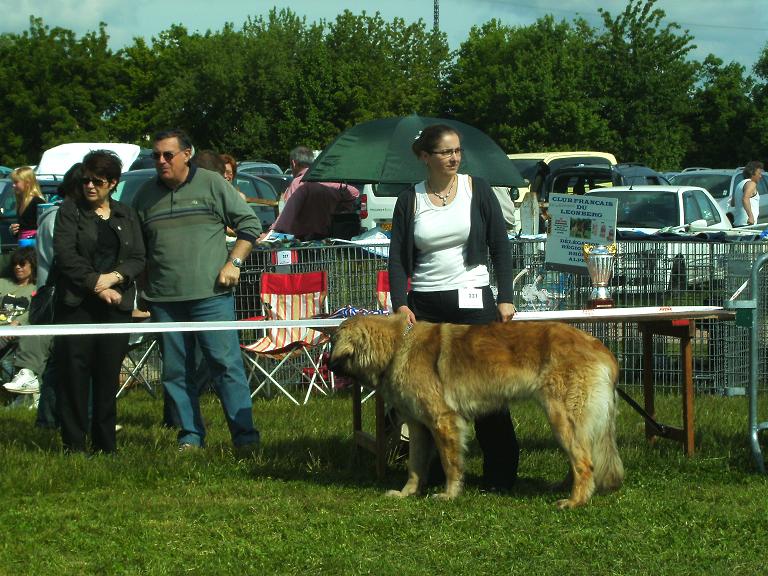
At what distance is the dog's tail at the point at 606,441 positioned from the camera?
Result: 17.9ft

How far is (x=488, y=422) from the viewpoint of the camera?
5961mm

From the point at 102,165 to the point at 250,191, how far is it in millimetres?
14371

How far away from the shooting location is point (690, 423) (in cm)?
670

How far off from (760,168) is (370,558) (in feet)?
46.4

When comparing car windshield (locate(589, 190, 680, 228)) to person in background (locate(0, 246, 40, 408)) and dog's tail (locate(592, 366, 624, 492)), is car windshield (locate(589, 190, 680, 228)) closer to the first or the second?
person in background (locate(0, 246, 40, 408))

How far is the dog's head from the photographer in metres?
5.67

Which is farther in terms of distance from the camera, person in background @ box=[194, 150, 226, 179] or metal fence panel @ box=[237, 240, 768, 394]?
metal fence panel @ box=[237, 240, 768, 394]

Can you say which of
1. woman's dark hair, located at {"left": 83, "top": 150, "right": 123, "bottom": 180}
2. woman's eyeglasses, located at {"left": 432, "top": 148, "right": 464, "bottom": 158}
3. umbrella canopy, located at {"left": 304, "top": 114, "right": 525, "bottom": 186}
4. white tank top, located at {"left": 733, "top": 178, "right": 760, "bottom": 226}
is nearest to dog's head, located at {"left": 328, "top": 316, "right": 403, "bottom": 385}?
woman's eyeglasses, located at {"left": 432, "top": 148, "right": 464, "bottom": 158}

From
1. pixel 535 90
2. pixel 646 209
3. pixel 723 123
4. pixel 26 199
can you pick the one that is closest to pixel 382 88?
pixel 535 90

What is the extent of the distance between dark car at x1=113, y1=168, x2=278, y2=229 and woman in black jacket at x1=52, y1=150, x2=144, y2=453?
22.1ft

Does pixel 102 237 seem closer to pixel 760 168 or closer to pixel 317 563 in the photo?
pixel 317 563

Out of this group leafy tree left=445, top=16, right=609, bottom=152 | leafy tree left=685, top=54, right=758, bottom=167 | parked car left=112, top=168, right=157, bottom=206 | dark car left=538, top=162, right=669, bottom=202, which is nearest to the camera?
parked car left=112, top=168, right=157, bottom=206

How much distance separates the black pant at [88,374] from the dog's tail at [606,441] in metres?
2.97

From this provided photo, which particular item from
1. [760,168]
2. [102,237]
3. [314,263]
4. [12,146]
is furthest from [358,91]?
[102,237]
